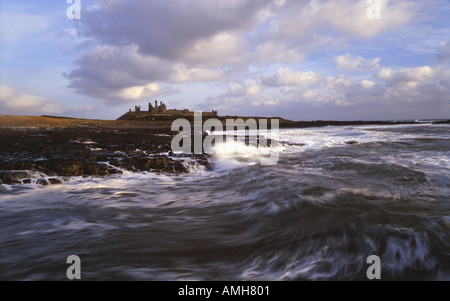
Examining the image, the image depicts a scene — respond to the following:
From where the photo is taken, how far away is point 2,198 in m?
4.41

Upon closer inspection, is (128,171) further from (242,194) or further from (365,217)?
(365,217)

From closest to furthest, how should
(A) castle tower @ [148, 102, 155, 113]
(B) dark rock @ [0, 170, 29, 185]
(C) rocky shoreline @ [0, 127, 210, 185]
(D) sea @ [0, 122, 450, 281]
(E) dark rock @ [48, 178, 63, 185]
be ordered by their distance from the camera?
(D) sea @ [0, 122, 450, 281]
(B) dark rock @ [0, 170, 29, 185]
(E) dark rock @ [48, 178, 63, 185]
(C) rocky shoreline @ [0, 127, 210, 185]
(A) castle tower @ [148, 102, 155, 113]

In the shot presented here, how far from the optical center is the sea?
2.43 m

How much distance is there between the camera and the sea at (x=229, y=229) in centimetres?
243

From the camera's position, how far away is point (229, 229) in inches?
137
